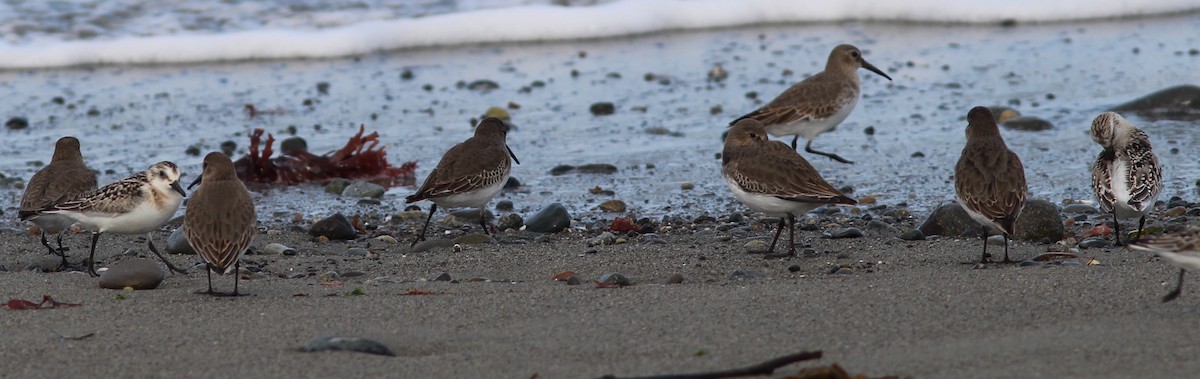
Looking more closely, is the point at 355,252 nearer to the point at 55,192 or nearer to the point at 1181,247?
the point at 55,192

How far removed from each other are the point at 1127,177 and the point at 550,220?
313cm

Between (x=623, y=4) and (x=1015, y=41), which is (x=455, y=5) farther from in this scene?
(x=1015, y=41)

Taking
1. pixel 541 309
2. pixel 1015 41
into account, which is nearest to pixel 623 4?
pixel 1015 41

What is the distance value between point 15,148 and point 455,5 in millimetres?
6924

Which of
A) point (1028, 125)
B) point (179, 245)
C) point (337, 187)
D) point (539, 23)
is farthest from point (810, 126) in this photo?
point (539, 23)

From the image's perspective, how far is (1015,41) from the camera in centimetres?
1475

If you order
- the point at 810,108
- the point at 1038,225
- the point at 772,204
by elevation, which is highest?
the point at 810,108

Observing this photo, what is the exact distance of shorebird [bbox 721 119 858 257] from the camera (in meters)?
7.15

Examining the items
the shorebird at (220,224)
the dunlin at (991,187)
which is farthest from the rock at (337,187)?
the dunlin at (991,187)

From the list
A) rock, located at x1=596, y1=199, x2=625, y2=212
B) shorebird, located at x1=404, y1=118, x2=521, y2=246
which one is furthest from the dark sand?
rock, located at x1=596, y1=199, x2=625, y2=212

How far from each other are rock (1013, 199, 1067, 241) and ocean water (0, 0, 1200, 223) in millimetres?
1163

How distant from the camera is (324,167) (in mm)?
9773

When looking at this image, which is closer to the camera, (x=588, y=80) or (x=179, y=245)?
(x=179, y=245)

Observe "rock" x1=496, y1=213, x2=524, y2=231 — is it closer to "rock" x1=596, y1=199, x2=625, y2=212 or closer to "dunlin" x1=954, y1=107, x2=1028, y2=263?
"rock" x1=596, y1=199, x2=625, y2=212
